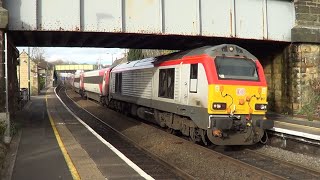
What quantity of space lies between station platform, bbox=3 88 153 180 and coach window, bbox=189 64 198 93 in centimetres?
300

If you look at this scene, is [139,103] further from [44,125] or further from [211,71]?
[211,71]

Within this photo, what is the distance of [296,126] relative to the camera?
48.8 feet

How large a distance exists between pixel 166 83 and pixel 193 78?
94.1 inches

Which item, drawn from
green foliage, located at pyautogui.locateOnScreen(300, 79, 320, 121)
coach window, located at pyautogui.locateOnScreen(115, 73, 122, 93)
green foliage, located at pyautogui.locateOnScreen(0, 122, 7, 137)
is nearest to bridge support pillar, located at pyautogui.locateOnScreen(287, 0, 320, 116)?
green foliage, located at pyautogui.locateOnScreen(300, 79, 320, 121)

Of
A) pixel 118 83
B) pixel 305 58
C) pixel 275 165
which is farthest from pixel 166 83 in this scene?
pixel 118 83

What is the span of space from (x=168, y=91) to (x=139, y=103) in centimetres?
404

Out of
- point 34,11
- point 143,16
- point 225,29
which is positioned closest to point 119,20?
point 143,16

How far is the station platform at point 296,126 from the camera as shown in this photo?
1205 centimetres

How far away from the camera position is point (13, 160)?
9.62 metres

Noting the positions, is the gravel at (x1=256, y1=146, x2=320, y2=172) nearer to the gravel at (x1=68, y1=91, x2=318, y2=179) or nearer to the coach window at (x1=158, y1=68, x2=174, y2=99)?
the gravel at (x1=68, y1=91, x2=318, y2=179)

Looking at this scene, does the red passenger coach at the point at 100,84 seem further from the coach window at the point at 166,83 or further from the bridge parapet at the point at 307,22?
the bridge parapet at the point at 307,22

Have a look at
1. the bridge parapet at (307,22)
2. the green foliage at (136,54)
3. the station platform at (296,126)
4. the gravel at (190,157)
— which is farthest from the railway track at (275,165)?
the green foliage at (136,54)

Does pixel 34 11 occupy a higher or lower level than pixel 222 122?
higher

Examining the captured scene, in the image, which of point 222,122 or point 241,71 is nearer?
point 222,122
